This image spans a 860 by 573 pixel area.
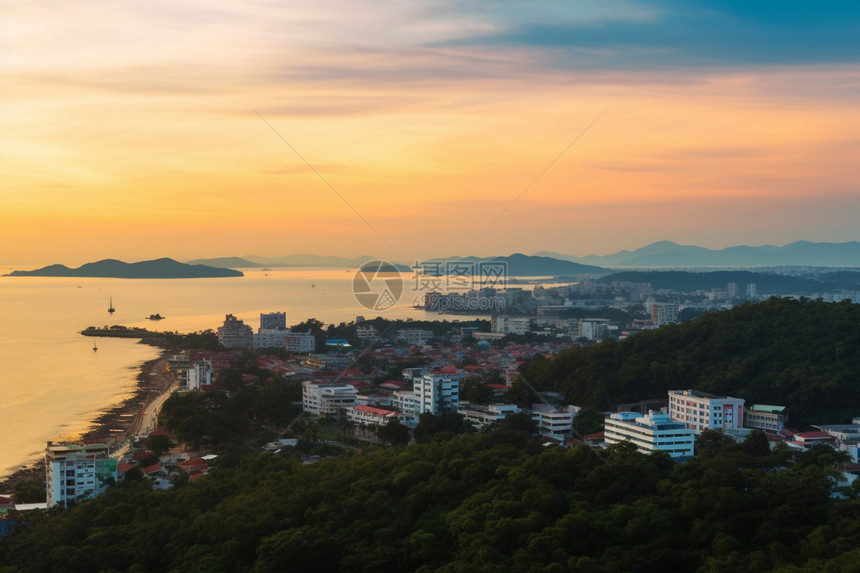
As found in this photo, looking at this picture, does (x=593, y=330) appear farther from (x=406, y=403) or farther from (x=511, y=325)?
(x=406, y=403)

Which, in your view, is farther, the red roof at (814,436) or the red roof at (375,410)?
Result: the red roof at (375,410)

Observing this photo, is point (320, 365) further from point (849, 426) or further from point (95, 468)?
point (849, 426)

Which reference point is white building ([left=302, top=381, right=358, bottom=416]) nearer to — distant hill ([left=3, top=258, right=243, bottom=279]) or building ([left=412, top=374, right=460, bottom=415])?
building ([left=412, top=374, right=460, bottom=415])

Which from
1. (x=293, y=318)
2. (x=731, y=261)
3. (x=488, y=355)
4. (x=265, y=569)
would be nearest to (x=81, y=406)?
(x=488, y=355)

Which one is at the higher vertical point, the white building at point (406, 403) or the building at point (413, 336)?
the building at point (413, 336)

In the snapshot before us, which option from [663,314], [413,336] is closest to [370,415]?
[413,336]

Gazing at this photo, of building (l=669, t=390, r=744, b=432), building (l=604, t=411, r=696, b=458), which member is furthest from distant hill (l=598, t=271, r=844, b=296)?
building (l=604, t=411, r=696, b=458)

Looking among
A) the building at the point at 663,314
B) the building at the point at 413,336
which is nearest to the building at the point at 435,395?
the building at the point at 413,336

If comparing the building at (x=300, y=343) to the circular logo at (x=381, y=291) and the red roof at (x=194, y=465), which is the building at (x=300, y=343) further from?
the red roof at (x=194, y=465)
